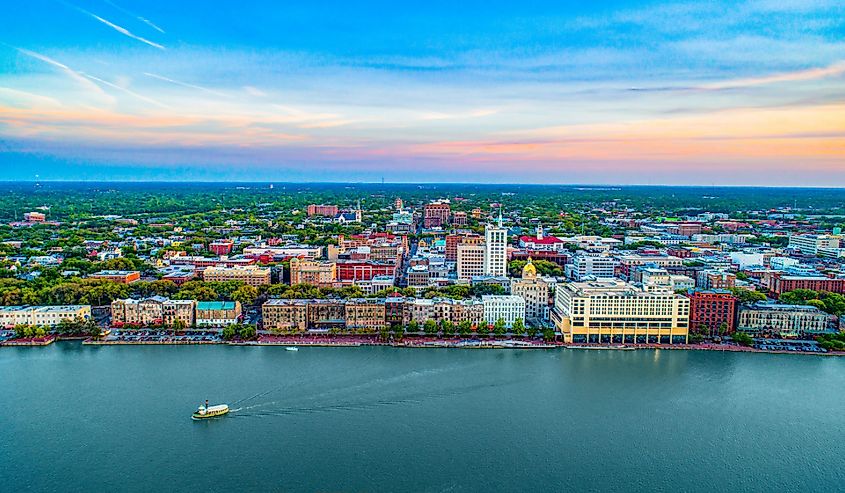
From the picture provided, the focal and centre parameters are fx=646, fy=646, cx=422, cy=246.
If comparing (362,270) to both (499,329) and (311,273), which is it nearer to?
(311,273)

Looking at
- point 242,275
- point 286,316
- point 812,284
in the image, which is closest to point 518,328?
point 286,316

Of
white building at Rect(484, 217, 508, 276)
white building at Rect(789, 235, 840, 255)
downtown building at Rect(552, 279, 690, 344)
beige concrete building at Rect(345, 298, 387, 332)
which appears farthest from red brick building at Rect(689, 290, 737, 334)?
white building at Rect(789, 235, 840, 255)

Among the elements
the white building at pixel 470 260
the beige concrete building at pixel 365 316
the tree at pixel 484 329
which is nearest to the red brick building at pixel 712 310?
the tree at pixel 484 329

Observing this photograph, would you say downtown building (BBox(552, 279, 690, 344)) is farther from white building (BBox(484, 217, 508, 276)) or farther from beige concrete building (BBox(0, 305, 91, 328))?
beige concrete building (BBox(0, 305, 91, 328))

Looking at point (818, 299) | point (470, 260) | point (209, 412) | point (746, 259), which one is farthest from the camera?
point (746, 259)

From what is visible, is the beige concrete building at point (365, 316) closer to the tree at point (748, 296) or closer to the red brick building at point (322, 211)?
the tree at point (748, 296)
